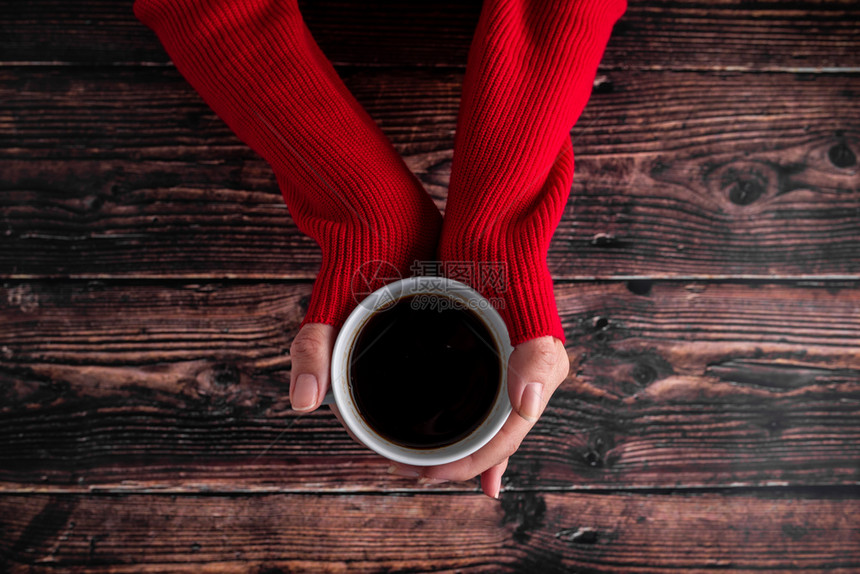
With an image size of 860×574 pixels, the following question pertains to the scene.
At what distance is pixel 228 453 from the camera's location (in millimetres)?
591

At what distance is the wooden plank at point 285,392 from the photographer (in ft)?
1.95

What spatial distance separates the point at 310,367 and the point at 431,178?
0.98 ft

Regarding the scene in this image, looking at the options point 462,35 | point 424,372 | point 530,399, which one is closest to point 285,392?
point 424,372

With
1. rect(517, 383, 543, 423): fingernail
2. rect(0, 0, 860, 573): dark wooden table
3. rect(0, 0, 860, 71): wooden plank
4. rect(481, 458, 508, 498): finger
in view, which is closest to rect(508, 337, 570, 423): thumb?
rect(517, 383, 543, 423): fingernail

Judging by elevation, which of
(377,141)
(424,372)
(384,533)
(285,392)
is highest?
(377,141)

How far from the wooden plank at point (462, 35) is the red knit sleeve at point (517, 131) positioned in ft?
0.47

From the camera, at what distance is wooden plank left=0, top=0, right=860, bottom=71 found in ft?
1.96

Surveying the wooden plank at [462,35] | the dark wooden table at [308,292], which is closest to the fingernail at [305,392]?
the dark wooden table at [308,292]

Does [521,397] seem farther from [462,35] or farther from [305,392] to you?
[462,35]

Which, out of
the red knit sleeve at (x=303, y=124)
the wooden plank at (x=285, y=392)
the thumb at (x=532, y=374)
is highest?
the red knit sleeve at (x=303, y=124)

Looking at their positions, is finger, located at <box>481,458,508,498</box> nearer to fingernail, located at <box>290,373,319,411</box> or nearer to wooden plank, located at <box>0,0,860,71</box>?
fingernail, located at <box>290,373,319,411</box>

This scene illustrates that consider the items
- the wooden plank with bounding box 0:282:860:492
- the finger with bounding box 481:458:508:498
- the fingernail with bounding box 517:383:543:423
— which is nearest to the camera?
the fingernail with bounding box 517:383:543:423

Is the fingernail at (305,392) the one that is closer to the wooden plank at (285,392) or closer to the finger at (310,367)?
the finger at (310,367)

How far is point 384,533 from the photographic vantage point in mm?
594
